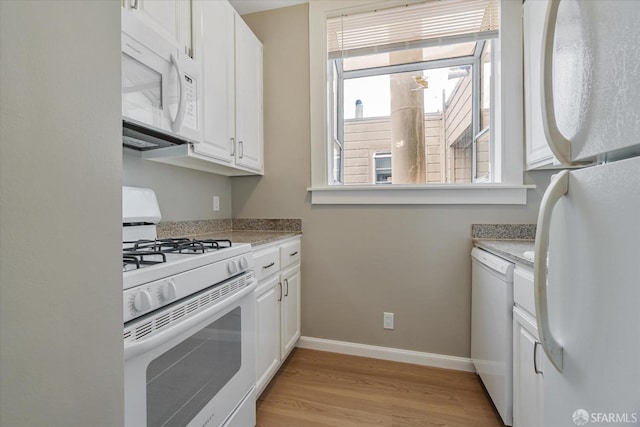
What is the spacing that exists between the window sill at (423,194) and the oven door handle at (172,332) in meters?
1.20

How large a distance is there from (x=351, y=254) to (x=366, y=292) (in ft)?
1.03

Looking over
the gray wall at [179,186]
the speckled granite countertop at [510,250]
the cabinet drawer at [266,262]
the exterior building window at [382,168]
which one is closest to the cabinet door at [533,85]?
the speckled granite countertop at [510,250]

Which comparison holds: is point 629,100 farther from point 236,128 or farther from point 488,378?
point 236,128

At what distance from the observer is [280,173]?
7.82ft

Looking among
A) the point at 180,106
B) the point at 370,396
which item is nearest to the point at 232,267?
the point at 180,106

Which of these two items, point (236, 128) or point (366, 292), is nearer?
point (236, 128)

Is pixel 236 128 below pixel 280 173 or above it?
above

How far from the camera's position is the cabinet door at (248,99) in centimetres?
200

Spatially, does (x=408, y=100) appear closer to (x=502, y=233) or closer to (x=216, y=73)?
(x=502, y=233)

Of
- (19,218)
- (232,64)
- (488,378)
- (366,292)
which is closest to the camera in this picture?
(19,218)

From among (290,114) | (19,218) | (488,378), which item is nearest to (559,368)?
(19,218)

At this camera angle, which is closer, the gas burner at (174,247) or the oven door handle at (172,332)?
the oven door handle at (172,332)

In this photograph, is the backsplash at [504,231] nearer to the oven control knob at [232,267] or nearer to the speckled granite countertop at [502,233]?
the speckled granite countertop at [502,233]

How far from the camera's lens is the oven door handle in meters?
0.76
